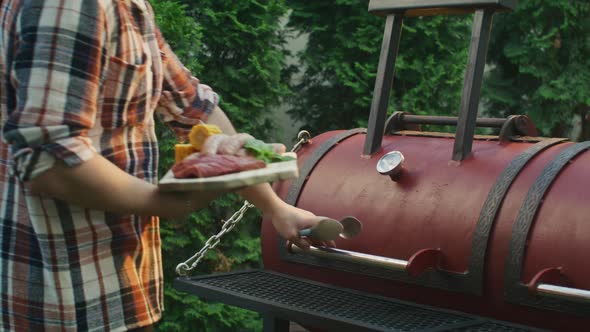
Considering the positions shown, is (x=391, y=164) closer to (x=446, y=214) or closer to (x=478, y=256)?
(x=446, y=214)

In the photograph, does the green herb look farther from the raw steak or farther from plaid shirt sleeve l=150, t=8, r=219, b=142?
plaid shirt sleeve l=150, t=8, r=219, b=142

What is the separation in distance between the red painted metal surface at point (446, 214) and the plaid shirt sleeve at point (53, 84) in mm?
1335

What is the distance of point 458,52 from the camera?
5.25m

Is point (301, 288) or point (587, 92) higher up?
point (587, 92)

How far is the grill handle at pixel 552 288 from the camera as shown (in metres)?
1.98

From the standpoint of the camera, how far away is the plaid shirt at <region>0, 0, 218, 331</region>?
128 cm

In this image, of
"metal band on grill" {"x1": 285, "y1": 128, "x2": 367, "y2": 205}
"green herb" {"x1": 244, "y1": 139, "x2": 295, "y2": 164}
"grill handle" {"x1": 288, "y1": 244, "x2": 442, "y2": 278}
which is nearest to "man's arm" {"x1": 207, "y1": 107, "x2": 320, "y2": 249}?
"green herb" {"x1": 244, "y1": 139, "x2": 295, "y2": 164}

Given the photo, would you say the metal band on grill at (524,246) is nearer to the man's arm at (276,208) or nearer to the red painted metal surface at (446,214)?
the red painted metal surface at (446,214)

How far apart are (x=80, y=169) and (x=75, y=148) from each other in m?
0.04

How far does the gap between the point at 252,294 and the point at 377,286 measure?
0.41m

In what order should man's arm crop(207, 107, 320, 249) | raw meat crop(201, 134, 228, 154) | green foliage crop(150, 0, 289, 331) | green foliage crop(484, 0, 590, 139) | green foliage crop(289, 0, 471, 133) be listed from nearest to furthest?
raw meat crop(201, 134, 228, 154) < man's arm crop(207, 107, 320, 249) < green foliage crop(150, 0, 289, 331) < green foliage crop(289, 0, 471, 133) < green foliage crop(484, 0, 590, 139)

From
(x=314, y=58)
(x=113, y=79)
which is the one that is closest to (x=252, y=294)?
(x=113, y=79)

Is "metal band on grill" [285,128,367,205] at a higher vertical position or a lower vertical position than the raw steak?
lower

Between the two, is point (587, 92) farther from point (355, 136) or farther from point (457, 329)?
point (457, 329)
